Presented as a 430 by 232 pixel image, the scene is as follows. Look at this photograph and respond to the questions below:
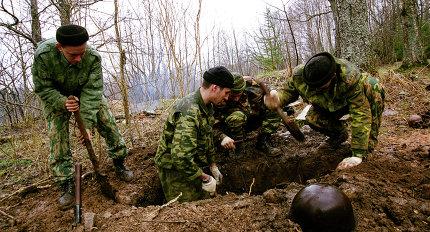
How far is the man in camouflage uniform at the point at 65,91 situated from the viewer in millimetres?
3131

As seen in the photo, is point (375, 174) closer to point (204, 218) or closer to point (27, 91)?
point (204, 218)

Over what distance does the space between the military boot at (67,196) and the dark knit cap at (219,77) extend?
1820 mm

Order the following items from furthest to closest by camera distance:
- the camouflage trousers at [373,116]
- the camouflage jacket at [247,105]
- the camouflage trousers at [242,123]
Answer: the camouflage jacket at [247,105], the camouflage trousers at [242,123], the camouflage trousers at [373,116]

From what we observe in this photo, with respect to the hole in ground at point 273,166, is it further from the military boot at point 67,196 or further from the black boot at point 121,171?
the military boot at point 67,196

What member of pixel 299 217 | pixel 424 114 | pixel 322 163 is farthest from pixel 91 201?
pixel 424 114

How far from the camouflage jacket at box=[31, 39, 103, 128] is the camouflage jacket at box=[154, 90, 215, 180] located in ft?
2.60

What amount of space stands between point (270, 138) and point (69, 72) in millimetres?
2741

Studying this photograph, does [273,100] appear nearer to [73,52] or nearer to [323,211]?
[323,211]

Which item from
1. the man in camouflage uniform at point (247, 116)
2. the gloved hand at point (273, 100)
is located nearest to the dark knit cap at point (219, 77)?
the gloved hand at point (273, 100)

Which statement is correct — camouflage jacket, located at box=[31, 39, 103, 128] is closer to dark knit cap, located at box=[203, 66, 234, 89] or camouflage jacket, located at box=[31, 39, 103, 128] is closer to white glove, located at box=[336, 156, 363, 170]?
dark knit cap, located at box=[203, 66, 234, 89]

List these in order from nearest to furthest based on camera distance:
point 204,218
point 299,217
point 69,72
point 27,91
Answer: point 299,217
point 204,218
point 69,72
point 27,91

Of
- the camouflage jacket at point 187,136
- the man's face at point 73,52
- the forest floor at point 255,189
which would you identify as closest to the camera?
the forest floor at point 255,189

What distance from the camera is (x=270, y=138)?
184 inches

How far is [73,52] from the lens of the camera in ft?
10.00
